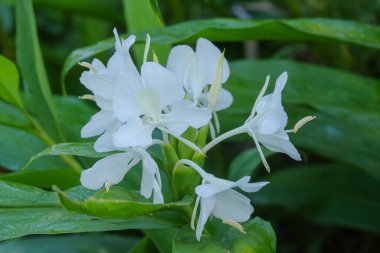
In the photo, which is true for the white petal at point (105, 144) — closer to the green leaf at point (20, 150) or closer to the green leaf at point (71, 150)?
the green leaf at point (71, 150)

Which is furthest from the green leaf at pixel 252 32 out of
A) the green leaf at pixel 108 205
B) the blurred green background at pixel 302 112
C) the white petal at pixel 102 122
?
the green leaf at pixel 108 205

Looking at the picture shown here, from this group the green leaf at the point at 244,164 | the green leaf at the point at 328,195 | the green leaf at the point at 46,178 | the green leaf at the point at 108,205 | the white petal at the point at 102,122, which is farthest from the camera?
the green leaf at the point at 328,195

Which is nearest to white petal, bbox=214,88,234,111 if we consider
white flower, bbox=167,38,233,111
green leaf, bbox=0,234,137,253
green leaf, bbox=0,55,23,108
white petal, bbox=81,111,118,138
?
white flower, bbox=167,38,233,111

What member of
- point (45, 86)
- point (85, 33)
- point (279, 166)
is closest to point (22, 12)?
point (45, 86)

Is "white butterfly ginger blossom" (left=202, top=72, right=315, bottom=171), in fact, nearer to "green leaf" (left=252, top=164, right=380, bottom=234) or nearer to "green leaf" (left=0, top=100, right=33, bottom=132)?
"green leaf" (left=0, top=100, right=33, bottom=132)

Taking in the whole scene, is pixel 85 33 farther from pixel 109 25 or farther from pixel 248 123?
pixel 248 123

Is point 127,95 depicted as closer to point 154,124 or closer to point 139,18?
point 154,124
